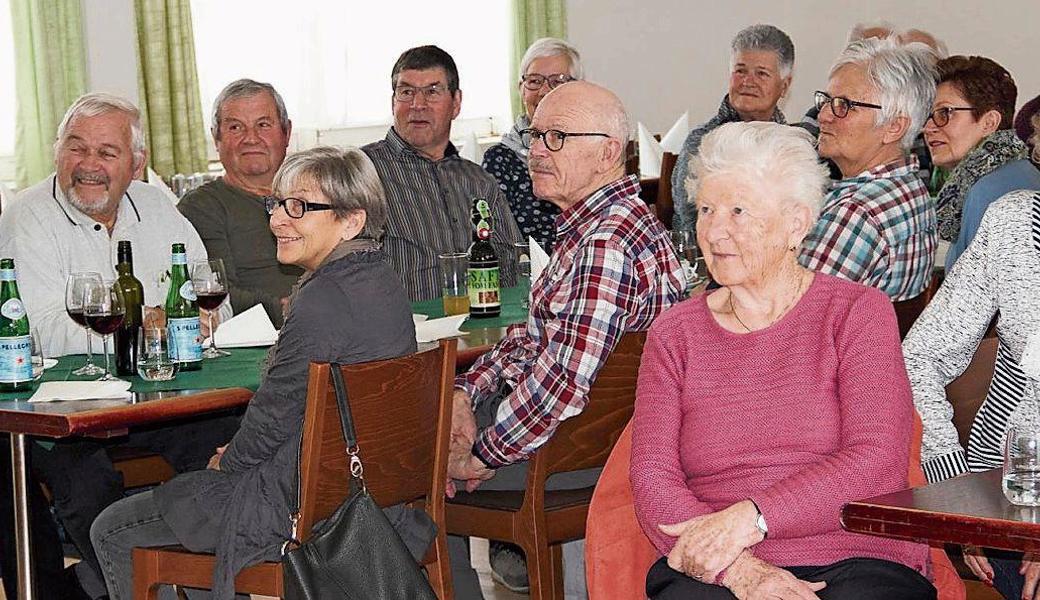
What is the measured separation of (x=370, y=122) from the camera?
8148mm

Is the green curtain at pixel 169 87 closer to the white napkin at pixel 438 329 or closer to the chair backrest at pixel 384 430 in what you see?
the white napkin at pixel 438 329

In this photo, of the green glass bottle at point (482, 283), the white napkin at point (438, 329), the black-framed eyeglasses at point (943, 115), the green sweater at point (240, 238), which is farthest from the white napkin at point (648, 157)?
the white napkin at point (438, 329)

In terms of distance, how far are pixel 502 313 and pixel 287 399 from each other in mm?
1141

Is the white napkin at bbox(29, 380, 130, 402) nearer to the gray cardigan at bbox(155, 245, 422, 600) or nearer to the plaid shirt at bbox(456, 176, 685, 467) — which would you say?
the gray cardigan at bbox(155, 245, 422, 600)

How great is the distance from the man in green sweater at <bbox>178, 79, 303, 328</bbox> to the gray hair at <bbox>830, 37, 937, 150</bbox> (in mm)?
1843

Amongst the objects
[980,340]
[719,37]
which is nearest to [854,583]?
[980,340]

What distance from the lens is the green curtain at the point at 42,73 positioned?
6445 mm

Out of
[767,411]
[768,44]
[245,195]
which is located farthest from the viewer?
[768,44]

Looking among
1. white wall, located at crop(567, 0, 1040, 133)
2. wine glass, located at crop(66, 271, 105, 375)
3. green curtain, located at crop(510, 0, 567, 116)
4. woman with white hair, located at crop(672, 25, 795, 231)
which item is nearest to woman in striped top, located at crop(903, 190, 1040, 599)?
wine glass, located at crop(66, 271, 105, 375)

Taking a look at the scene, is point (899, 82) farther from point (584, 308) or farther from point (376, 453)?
point (376, 453)

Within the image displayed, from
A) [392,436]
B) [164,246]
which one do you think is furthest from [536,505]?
[164,246]

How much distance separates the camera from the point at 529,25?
8.63m

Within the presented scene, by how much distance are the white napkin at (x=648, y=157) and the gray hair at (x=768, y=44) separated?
1.50m

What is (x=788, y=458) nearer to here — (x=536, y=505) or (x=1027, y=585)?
(x=1027, y=585)
